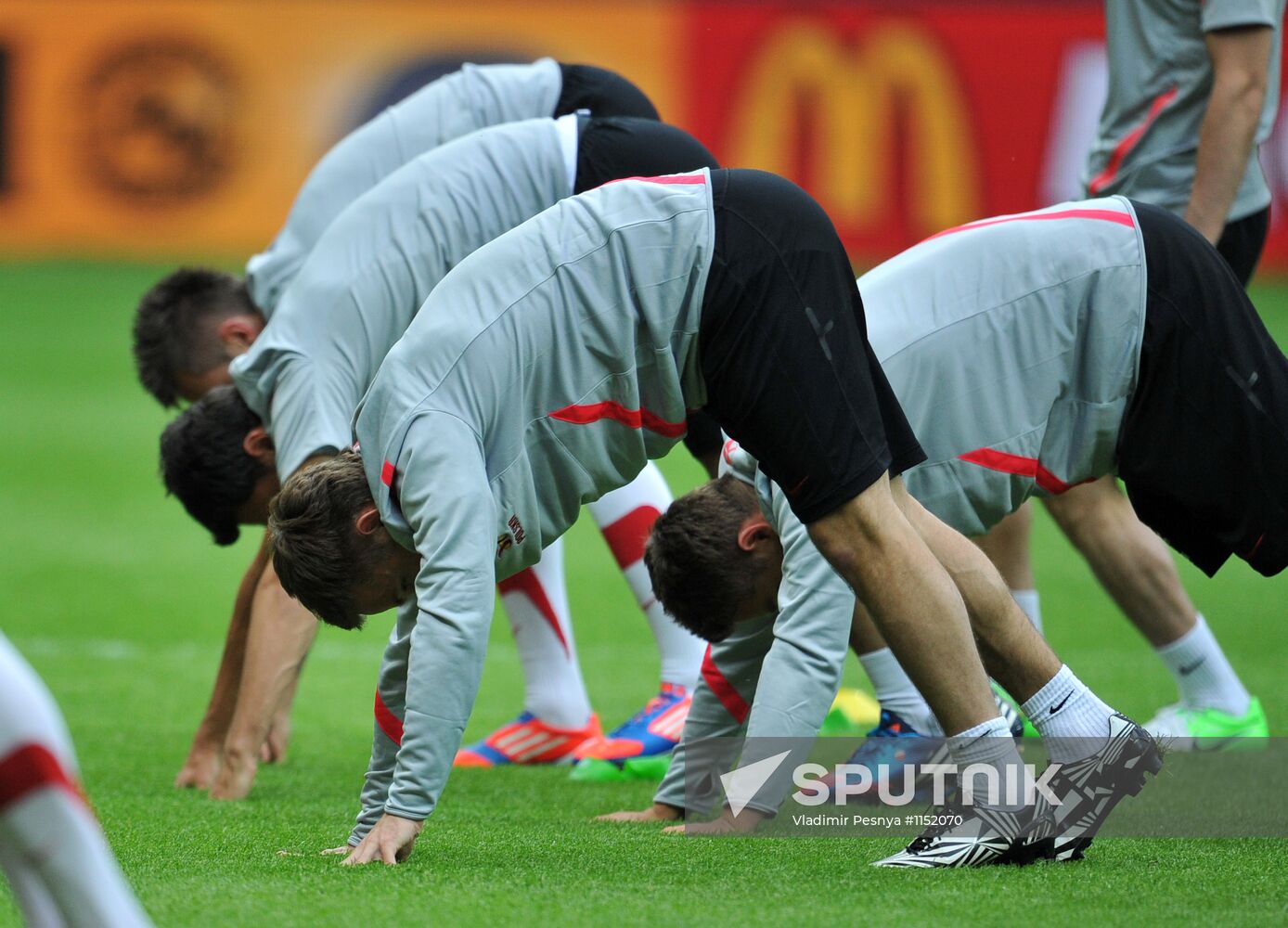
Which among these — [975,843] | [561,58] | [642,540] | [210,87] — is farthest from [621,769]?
[210,87]

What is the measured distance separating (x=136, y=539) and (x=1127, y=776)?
6800 millimetres

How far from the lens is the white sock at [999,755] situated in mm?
2895

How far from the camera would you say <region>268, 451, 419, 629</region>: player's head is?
9.98 ft

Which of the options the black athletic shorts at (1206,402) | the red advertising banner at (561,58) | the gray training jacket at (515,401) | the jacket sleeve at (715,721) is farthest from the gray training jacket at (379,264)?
the red advertising banner at (561,58)

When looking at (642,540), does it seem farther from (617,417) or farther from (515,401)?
(515,401)

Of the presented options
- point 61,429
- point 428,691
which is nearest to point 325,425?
point 428,691

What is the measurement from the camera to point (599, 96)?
187 inches

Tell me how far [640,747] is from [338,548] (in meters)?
1.55

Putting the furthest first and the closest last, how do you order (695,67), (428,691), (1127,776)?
(695,67), (1127,776), (428,691)

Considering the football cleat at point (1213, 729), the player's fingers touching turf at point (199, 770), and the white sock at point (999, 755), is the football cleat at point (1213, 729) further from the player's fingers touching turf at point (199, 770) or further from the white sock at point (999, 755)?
the player's fingers touching turf at point (199, 770)

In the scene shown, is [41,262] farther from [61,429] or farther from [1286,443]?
[1286,443]

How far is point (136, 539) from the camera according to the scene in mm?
8828

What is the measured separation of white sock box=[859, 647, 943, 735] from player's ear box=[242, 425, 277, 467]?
1.56 metres

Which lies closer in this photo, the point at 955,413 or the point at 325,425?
the point at 955,413
